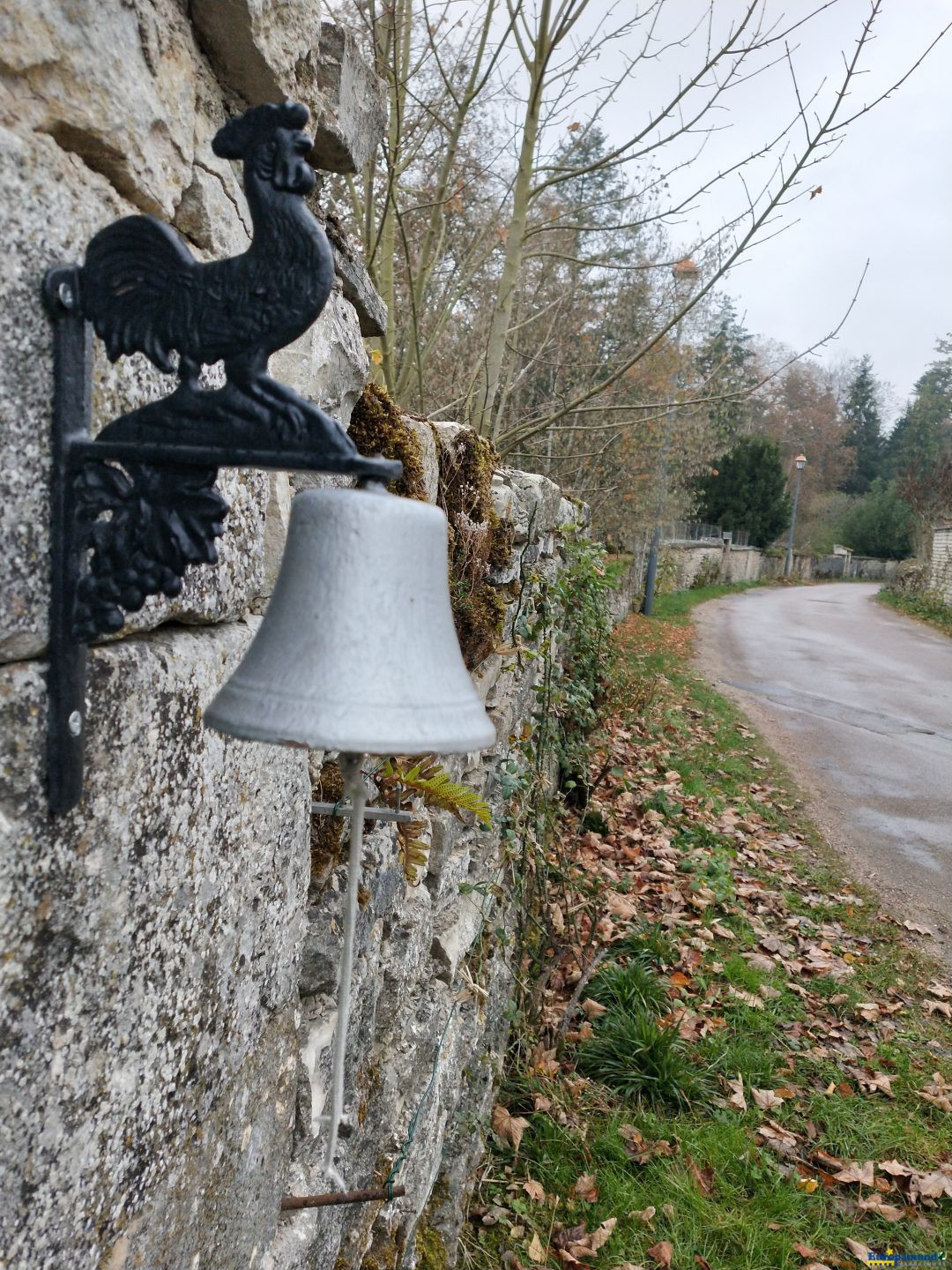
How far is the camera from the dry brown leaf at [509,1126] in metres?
3.84

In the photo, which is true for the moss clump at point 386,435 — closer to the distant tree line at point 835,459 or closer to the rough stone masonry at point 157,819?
the rough stone masonry at point 157,819

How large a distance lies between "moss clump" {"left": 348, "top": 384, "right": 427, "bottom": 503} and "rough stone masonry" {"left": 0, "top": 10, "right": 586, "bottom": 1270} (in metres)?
0.25

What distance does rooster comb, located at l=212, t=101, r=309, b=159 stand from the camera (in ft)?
2.88

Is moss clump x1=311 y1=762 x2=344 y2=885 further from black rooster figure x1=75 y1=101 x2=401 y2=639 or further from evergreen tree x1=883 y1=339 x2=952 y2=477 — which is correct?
evergreen tree x1=883 y1=339 x2=952 y2=477

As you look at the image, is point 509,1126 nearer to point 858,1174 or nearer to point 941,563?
point 858,1174

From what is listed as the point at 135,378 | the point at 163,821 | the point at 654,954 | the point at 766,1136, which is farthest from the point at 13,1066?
the point at 654,954

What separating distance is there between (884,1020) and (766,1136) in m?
1.27

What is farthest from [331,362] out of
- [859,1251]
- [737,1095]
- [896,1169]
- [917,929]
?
[917,929]

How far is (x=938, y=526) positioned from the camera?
26203mm

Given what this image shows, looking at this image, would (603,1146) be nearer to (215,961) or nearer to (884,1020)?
(884,1020)

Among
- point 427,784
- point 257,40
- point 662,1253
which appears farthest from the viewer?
point 662,1253

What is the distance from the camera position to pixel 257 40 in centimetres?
133

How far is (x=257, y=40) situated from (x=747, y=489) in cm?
3727

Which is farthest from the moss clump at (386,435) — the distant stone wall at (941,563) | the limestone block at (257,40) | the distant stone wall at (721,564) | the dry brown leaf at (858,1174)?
the distant stone wall at (941,563)
